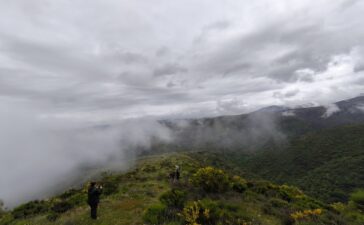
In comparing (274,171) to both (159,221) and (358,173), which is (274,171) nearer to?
(358,173)

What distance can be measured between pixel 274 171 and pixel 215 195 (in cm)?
16410

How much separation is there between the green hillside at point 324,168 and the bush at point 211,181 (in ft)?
257

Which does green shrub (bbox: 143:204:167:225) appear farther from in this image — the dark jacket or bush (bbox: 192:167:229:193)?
bush (bbox: 192:167:229:193)

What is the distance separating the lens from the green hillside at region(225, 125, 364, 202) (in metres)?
96.7

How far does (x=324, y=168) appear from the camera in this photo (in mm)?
133875

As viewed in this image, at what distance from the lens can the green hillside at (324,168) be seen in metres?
96.7

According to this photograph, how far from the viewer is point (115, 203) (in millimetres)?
15188

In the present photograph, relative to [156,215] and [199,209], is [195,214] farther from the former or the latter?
[156,215]

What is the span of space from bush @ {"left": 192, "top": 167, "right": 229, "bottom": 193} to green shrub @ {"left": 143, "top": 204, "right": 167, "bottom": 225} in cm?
626

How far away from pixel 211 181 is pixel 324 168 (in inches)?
5728

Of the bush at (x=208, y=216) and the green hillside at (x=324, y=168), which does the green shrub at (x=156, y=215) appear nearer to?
the bush at (x=208, y=216)

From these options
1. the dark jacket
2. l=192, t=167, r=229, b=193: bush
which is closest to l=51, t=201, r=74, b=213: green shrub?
the dark jacket

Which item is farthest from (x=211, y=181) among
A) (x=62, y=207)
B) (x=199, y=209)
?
(x=62, y=207)

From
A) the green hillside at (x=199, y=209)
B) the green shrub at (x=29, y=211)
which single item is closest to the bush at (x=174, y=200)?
the green hillside at (x=199, y=209)
